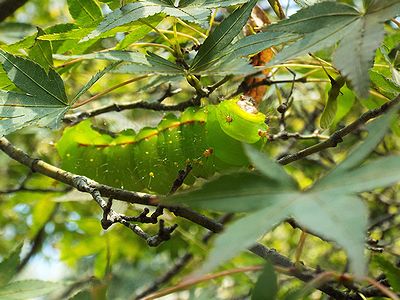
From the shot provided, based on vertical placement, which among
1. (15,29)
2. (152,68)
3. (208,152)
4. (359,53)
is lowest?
(15,29)

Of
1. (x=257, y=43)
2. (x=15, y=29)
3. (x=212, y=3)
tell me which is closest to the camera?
(x=257, y=43)

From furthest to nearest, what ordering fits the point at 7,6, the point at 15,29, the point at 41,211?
1. the point at 41,211
2. the point at 15,29
3. the point at 7,6

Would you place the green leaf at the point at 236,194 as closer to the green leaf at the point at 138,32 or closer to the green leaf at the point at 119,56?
the green leaf at the point at 119,56

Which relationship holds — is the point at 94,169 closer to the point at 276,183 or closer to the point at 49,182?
the point at 49,182

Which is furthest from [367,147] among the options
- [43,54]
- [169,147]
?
[43,54]

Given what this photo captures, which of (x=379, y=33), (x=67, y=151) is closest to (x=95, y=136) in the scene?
(x=67, y=151)

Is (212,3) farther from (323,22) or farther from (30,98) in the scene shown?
(30,98)

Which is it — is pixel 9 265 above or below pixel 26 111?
below
